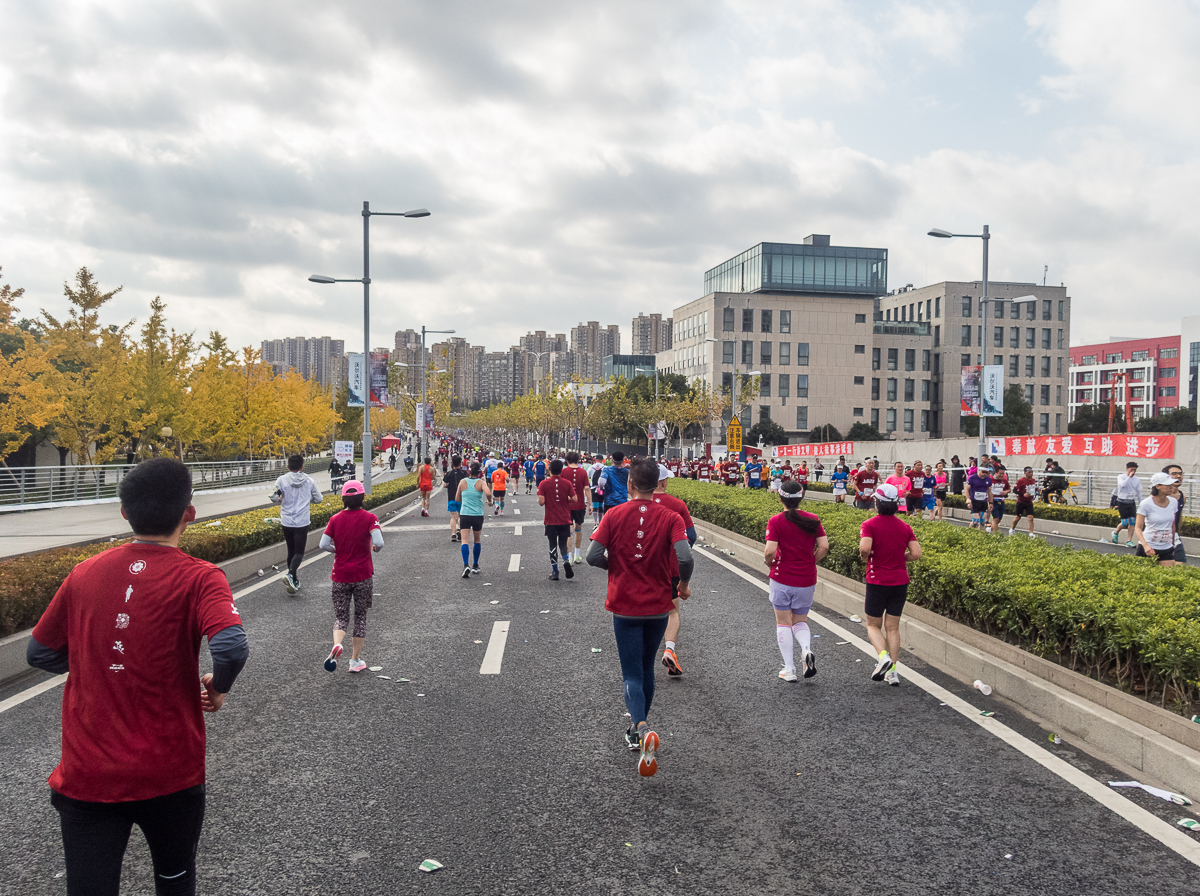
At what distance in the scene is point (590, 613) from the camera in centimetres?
1052

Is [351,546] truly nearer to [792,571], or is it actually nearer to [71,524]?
[792,571]

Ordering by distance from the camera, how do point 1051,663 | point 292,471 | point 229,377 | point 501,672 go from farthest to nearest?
point 229,377 → point 292,471 → point 501,672 → point 1051,663

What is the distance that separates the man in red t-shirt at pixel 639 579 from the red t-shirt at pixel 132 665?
→ 2.93 m

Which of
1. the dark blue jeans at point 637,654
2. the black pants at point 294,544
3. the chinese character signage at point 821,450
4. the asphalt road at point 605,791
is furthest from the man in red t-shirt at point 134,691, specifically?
the chinese character signage at point 821,450

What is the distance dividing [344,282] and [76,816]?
26883 mm

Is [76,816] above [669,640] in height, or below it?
above

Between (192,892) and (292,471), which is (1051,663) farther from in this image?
(292,471)

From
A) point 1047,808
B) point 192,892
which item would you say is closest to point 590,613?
point 1047,808

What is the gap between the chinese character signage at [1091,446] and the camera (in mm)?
27016

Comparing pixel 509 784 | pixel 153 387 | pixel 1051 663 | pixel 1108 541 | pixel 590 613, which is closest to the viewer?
pixel 509 784

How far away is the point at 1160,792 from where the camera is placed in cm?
493

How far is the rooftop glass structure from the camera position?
317ft

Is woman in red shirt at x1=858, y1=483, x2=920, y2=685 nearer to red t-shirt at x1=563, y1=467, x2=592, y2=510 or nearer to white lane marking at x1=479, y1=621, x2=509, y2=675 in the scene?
white lane marking at x1=479, y1=621, x2=509, y2=675

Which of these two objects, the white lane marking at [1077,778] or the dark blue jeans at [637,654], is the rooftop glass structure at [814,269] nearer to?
the white lane marking at [1077,778]
